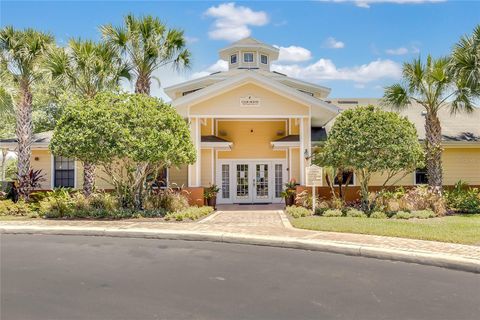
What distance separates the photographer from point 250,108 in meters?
19.1

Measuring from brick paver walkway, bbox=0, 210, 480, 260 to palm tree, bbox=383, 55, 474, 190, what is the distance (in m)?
7.15

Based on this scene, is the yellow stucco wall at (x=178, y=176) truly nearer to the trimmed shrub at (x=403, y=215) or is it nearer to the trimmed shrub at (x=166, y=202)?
the trimmed shrub at (x=166, y=202)

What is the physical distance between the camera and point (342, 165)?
16375 millimetres

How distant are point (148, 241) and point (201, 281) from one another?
4425 mm

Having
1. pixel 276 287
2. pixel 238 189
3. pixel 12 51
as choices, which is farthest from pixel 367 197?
pixel 12 51

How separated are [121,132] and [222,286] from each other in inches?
360

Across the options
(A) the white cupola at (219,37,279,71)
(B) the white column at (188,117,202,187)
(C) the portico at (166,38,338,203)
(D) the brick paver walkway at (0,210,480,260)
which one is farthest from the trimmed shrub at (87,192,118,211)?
(A) the white cupola at (219,37,279,71)

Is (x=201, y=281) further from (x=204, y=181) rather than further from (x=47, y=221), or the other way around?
(x=204, y=181)

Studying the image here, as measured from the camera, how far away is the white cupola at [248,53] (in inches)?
1061

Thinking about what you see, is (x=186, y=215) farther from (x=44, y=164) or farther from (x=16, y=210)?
(x=44, y=164)

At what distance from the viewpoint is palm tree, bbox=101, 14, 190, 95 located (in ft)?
60.5

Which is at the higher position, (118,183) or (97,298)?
(118,183)

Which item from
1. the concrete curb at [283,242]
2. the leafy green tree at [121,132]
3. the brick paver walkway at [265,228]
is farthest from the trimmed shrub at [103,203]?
the concrete curb at [283,242]

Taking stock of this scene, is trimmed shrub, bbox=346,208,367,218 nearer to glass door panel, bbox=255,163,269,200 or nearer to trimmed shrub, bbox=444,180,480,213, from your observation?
trimmed shrub, bbox=444,180,480,213
